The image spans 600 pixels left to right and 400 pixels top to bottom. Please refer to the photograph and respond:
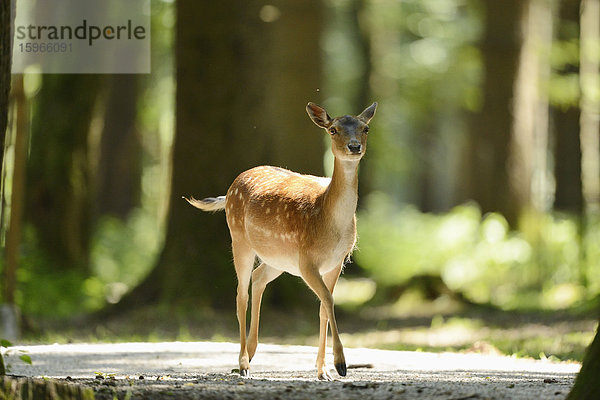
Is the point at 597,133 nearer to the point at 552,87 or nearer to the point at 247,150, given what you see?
the point at 552,87

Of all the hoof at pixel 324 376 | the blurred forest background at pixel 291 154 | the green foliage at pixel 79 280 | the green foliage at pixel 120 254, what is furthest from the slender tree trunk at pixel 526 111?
the hoof at pixel 324 376

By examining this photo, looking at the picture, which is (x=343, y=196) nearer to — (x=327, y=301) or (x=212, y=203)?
(x=327, y=301)

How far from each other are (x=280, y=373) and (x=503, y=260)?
39.4 feet

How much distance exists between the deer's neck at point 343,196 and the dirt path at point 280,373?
118 cm

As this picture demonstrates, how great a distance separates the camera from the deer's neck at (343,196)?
8.05 meters

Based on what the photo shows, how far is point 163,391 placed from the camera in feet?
20.8

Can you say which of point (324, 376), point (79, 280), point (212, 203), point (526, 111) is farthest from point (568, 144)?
point (324, 376)

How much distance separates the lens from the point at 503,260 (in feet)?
66.4

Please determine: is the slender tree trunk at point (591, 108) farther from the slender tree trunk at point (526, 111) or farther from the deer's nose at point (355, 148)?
the deer's nose at point (355, 148)

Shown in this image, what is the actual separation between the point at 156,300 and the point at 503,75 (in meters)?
10.8

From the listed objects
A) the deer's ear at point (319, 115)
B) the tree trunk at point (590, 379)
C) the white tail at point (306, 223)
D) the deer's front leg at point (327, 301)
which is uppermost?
the deer's ear at point (319, 115)

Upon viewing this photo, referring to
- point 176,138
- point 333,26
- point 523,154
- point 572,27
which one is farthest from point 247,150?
point 333,26

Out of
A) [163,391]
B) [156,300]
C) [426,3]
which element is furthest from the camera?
[426,3]

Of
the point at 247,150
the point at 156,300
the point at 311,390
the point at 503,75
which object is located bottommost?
the point at 311,390
